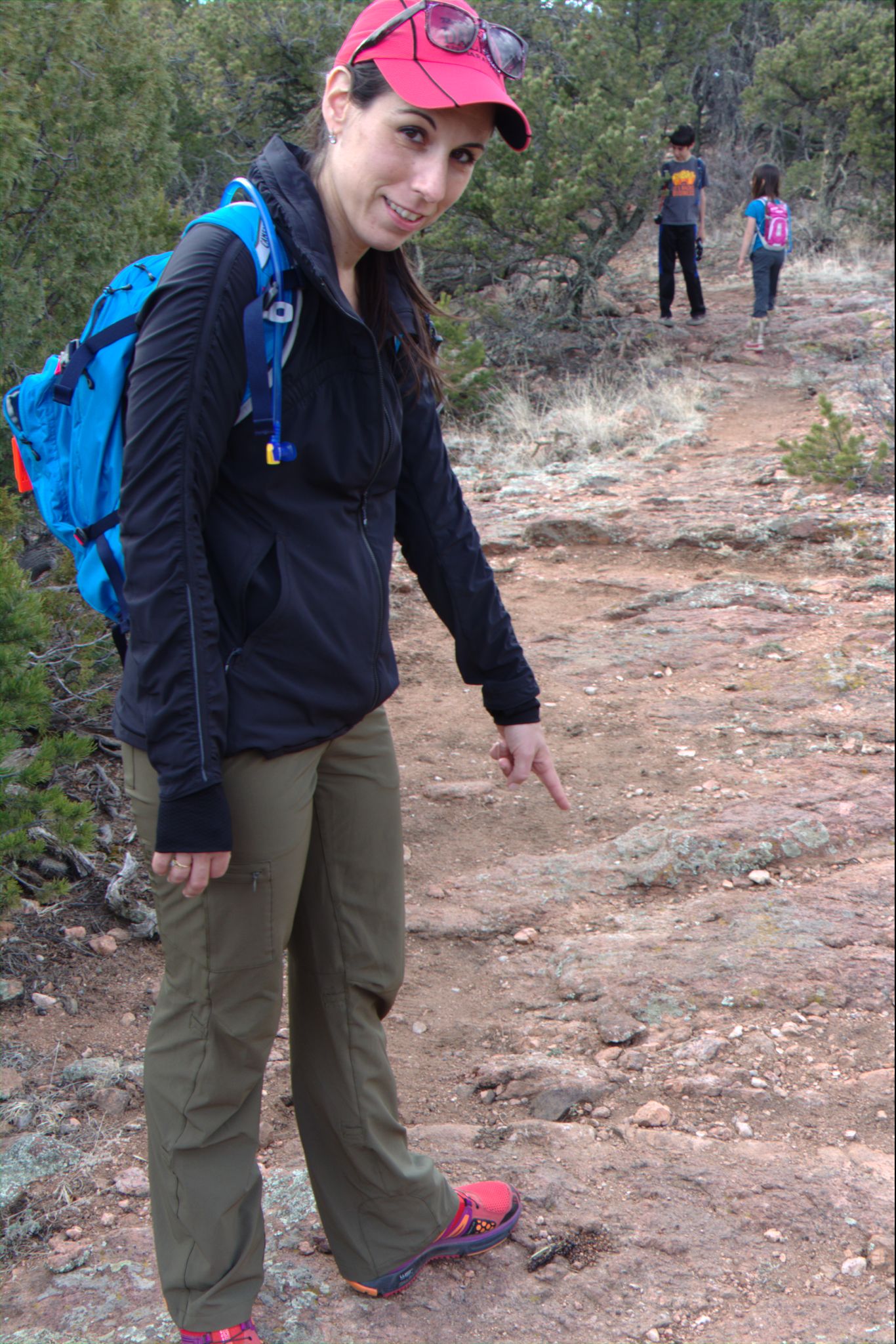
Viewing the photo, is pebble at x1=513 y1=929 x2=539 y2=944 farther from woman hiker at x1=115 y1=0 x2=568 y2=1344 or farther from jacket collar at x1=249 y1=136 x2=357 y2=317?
jacket collar at x1=249 y1=136 x2=357 y2=317

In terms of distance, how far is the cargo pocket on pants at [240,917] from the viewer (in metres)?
1.46

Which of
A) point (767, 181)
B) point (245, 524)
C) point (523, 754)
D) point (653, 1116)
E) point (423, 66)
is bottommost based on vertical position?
Answer: point (653, 1116)

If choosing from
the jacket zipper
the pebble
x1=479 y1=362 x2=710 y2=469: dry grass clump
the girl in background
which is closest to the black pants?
the girl in background

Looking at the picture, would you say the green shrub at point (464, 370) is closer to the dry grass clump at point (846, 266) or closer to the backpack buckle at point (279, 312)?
the dry grass clump at point (846, 266)

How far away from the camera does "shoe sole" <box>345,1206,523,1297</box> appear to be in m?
1.80

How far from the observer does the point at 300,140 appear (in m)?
1.62

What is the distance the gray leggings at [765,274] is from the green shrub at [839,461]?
168 inches

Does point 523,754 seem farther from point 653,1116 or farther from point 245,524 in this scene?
point 653,1116

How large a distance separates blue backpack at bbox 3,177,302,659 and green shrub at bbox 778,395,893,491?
17.6 ft

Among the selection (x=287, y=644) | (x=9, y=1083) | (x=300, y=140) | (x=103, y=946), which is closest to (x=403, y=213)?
(x=300, y=140)

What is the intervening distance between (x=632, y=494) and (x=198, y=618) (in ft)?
18.7

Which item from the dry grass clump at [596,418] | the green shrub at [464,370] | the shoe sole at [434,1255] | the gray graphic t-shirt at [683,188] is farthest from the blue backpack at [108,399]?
the gray graphic t-shirt at [683,188]

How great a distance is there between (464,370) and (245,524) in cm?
707

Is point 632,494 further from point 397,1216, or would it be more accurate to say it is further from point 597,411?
point 397,1216
